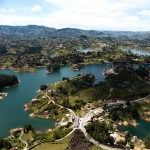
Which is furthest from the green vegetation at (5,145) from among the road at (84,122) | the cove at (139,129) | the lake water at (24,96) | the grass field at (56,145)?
the cove at (139,129)

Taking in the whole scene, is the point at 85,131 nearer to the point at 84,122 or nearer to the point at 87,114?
the point at 84,122

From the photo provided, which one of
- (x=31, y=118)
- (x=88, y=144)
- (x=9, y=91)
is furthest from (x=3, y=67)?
(x=88, y=144)

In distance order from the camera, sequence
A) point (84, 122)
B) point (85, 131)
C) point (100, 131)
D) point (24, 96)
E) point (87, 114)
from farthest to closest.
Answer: point (24, 96) < point (87, 114) < point (84, 122) < point (85, 131) < point (100, 131)

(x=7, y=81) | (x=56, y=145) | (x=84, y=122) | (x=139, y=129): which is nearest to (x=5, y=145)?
(x=56, y=145)

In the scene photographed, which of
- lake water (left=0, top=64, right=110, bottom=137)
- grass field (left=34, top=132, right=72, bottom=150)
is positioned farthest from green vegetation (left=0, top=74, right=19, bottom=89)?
grass field (left=34, top=132, right=72, bottom=150)

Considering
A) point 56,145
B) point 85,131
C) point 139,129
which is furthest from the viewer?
point 139,129

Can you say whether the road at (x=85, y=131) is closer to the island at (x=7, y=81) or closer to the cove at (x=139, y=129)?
the cove at (x=139, y=129)

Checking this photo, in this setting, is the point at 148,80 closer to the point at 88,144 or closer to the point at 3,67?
the point at 88,144
